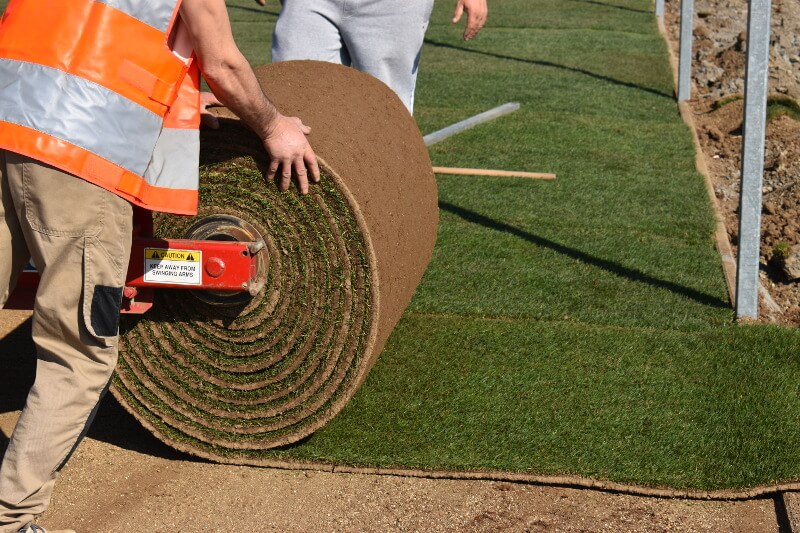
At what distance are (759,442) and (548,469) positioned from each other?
0.88 metres

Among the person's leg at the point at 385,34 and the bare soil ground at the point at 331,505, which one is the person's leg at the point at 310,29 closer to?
the person's leg at the point at 385,34

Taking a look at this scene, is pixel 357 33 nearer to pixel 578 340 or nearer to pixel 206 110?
pixel 206 110

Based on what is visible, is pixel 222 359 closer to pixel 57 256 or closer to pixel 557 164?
pixel 57 256

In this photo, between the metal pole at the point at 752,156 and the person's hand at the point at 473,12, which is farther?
the metal pole at the point at 752,156

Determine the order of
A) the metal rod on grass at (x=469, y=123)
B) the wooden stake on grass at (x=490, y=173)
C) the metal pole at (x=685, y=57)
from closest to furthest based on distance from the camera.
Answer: the wooden stake on grass at (x=490, y=173) → the metal rod on grass at (x=469, y=123) → the metal pole at (x=685, y=57)

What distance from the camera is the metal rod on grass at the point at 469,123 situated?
8.91 m

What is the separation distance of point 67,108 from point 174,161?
39 centimetres

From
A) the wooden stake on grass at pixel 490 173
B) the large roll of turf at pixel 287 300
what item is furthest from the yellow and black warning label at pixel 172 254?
the wooden stake on grass at pixel 490 173

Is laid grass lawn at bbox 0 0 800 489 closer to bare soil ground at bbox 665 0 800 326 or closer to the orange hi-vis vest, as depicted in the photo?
bare soil ground at bbox 665 0 800 326

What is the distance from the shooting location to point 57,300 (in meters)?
3.50

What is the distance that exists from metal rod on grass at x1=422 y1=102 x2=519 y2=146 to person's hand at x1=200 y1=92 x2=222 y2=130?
15.2 feet

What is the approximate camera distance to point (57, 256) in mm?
3492

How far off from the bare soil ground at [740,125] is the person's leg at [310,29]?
9.08 feet

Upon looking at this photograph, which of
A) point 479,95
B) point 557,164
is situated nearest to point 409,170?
point 557,164
